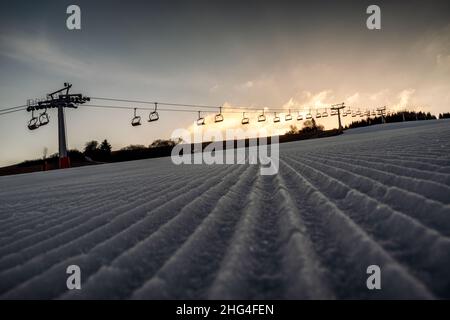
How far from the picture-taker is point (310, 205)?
5.63 ft

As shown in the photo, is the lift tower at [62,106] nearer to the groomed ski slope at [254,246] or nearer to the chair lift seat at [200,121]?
the chair lift seat at [200,121]

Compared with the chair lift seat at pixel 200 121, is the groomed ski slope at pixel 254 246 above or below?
below

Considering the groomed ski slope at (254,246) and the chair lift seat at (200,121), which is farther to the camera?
the chair lift seat at (200,121)

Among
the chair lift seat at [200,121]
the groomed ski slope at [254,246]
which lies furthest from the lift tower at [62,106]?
the groomed ski slope at [254,246]

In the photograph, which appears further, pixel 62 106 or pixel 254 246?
pixel 62 106

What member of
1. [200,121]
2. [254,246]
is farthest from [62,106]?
[254,246]

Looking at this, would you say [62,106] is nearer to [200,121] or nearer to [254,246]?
[200,121]

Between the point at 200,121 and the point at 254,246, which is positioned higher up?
the point at 200,121
